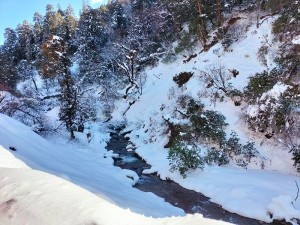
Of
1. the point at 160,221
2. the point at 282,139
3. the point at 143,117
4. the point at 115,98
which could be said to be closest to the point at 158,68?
the point at 115,98

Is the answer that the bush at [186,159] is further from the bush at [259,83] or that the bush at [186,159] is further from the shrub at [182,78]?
the shrub at [182,78]

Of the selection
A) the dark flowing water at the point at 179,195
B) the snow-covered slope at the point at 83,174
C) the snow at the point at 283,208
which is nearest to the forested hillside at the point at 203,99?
the snow at the point at 283,208

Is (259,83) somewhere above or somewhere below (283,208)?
above

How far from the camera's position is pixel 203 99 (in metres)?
17.7

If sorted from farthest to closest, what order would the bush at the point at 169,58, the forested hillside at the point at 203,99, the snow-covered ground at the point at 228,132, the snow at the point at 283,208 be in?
the bush at the point at 169,58 < the forested hillside at the point at 203,99 < the snow-covered ground at the point at 228,132 < the snow at the point at 283,208

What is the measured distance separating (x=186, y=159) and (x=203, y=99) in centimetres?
582

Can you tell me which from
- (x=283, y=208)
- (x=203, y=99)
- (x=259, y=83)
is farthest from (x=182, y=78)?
(x=283, y=208)

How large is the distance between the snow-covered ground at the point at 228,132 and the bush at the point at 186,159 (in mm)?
264

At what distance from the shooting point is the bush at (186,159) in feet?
41.5

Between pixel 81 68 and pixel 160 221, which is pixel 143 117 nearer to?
pixel 81 68

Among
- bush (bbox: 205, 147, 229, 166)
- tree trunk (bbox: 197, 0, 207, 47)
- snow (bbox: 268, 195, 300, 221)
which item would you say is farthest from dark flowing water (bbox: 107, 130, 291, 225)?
tree trunk (bbox: 197, 0, 207, 47)

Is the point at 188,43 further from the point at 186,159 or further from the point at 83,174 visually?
the point at 83,174

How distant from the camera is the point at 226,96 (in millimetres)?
16547

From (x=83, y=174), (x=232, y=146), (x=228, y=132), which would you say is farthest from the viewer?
(x=228, y=132)
